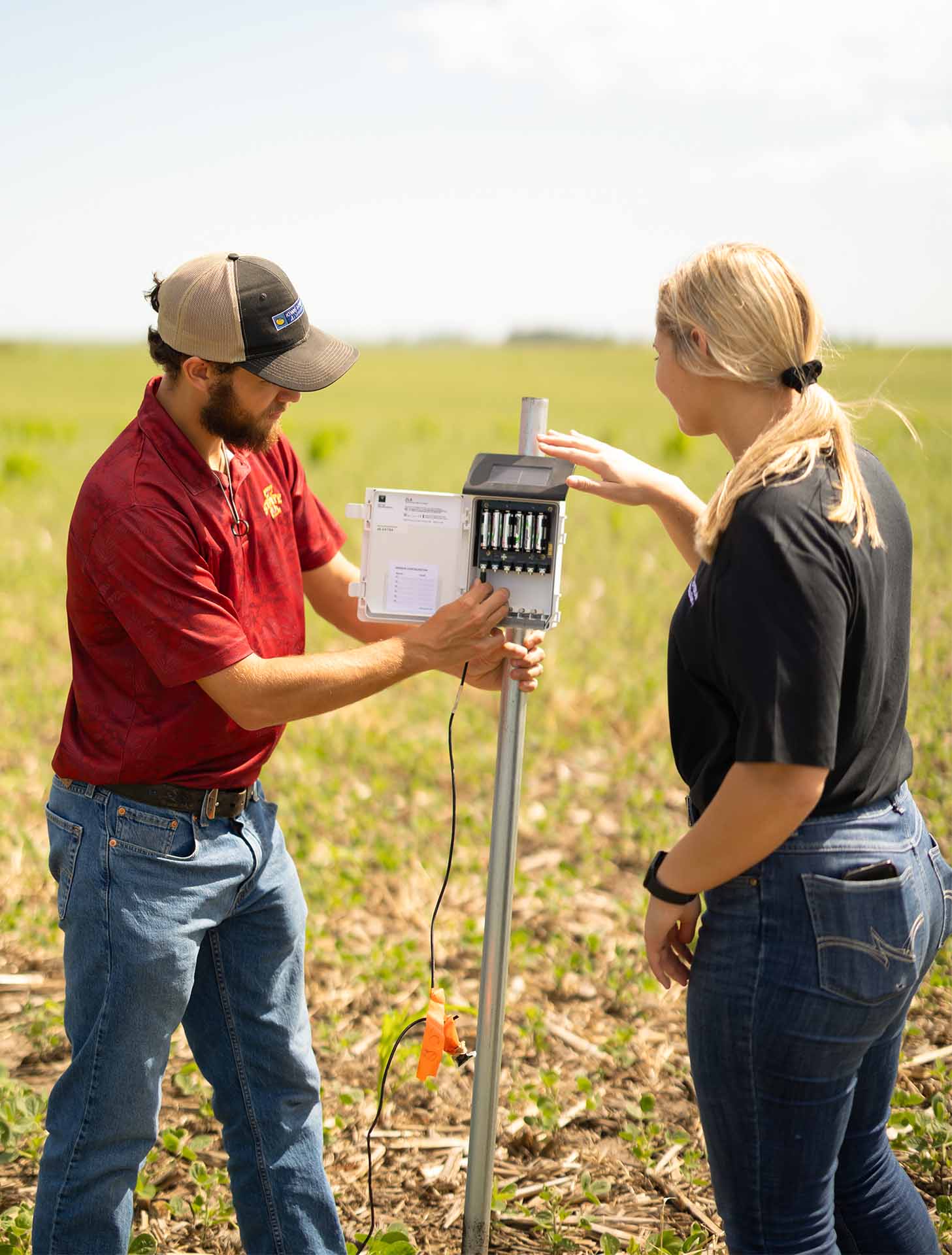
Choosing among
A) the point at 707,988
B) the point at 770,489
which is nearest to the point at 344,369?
the point at 770,489

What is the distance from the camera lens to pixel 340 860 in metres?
4.91

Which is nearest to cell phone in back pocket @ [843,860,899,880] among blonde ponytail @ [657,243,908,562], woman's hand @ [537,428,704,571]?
blonde ponytail @ [657,243,908,562]

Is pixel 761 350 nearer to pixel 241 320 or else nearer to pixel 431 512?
pixel 431 512

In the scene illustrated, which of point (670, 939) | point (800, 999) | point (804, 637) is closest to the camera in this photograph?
point (804, 637)

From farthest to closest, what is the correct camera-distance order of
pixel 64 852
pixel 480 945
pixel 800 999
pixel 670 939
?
pixel 480 945, pixel 64 852, pixel 670 939, pixel 800 999

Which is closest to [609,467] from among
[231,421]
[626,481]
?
[626,481]

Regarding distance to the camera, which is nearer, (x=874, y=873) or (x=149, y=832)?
(x=874, y=873)

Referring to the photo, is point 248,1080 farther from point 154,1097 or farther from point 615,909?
point 615,909

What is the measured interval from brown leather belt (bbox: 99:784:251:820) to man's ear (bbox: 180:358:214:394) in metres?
0.79

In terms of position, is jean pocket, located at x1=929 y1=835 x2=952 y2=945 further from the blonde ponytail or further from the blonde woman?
the blonde ponytail

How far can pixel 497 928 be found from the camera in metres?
2.41

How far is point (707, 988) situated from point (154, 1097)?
1.14 metres

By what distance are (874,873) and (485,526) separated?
0.92m

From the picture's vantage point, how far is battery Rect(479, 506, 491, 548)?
224 cm
